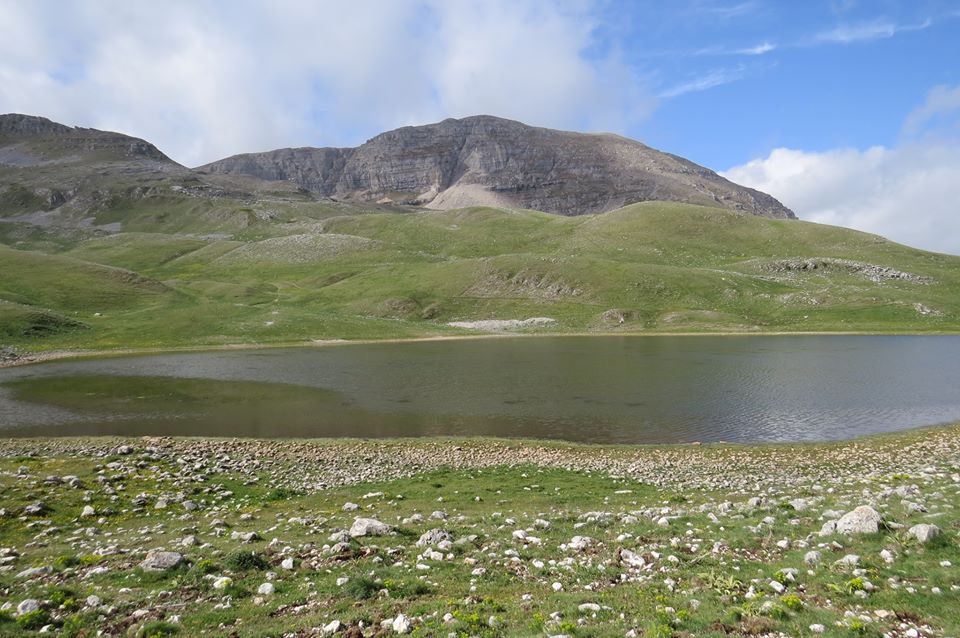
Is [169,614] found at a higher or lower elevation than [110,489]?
higher

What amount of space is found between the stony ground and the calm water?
14.9 metres

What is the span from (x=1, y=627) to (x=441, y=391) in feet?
159

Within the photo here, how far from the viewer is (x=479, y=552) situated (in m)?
15.8

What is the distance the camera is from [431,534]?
17.2 meters

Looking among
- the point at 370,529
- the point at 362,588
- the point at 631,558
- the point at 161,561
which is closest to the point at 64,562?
the point at 161,561

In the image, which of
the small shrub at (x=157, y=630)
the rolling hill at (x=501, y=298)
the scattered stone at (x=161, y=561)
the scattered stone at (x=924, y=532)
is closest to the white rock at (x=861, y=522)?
the scattered stone at (x=924, y=532)

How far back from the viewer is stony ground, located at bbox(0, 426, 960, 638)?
11375 mm

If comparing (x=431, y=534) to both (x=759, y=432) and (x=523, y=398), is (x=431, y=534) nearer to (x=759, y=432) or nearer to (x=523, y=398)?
(x=759, y=432)

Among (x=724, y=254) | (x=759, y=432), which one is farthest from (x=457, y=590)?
(x=724, y=254)

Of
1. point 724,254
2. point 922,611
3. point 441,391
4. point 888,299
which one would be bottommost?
point 441,391

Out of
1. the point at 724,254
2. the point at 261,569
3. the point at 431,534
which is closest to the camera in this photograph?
the point at 261,569

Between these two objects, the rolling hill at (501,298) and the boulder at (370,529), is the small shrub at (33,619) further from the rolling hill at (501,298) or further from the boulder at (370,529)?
the rolling hill at (501,298)

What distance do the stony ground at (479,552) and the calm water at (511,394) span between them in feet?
48.9

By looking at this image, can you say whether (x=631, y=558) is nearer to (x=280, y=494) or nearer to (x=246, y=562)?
(x=246, y=562)
